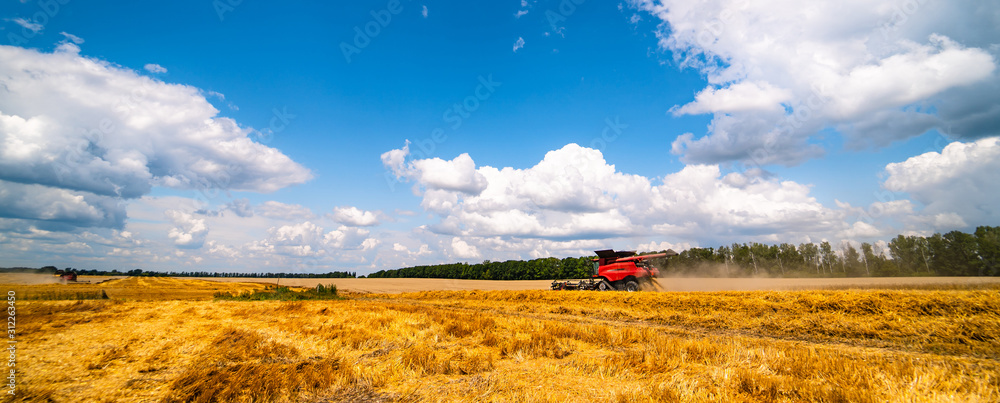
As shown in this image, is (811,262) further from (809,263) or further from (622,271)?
(622,271)

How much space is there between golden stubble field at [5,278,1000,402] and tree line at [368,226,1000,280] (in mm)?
18901

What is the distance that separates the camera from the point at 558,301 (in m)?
25.4

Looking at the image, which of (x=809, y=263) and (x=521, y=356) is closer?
(x=521, y=356)

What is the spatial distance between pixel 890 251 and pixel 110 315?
108107mm

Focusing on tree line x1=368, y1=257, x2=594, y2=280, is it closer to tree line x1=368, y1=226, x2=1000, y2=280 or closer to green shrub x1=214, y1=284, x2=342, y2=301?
tree line x1=368, y1=226, x2=1000, y2=280

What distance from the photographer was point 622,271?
2825 cm

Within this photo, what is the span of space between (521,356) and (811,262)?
104 meters

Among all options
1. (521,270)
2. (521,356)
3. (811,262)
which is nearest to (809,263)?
(811,262)

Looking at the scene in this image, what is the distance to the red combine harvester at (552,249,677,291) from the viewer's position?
89.9 feet

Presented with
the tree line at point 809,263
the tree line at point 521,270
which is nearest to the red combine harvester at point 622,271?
the tree line at point 809,263

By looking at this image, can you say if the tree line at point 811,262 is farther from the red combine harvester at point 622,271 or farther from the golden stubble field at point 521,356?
the golden stubble field at point 521,356

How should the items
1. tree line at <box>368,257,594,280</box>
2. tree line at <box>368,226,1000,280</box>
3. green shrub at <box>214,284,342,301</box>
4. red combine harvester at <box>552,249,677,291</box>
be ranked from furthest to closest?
tree line at <box>368,257,594,280</box> → tree line at <box>368,226,1000,280</box> → green shrub at <box>214,284,342,301</box> → red combine harvester at <box>552,249,677,291</box>

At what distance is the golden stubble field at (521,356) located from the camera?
6.22 metres

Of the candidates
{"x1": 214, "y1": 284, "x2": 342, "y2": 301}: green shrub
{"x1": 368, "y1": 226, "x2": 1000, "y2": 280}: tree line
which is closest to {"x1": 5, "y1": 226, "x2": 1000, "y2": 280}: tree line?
{"x1": 368, "y1": 226, "x2": 1000, "y2": 280}: tree line
